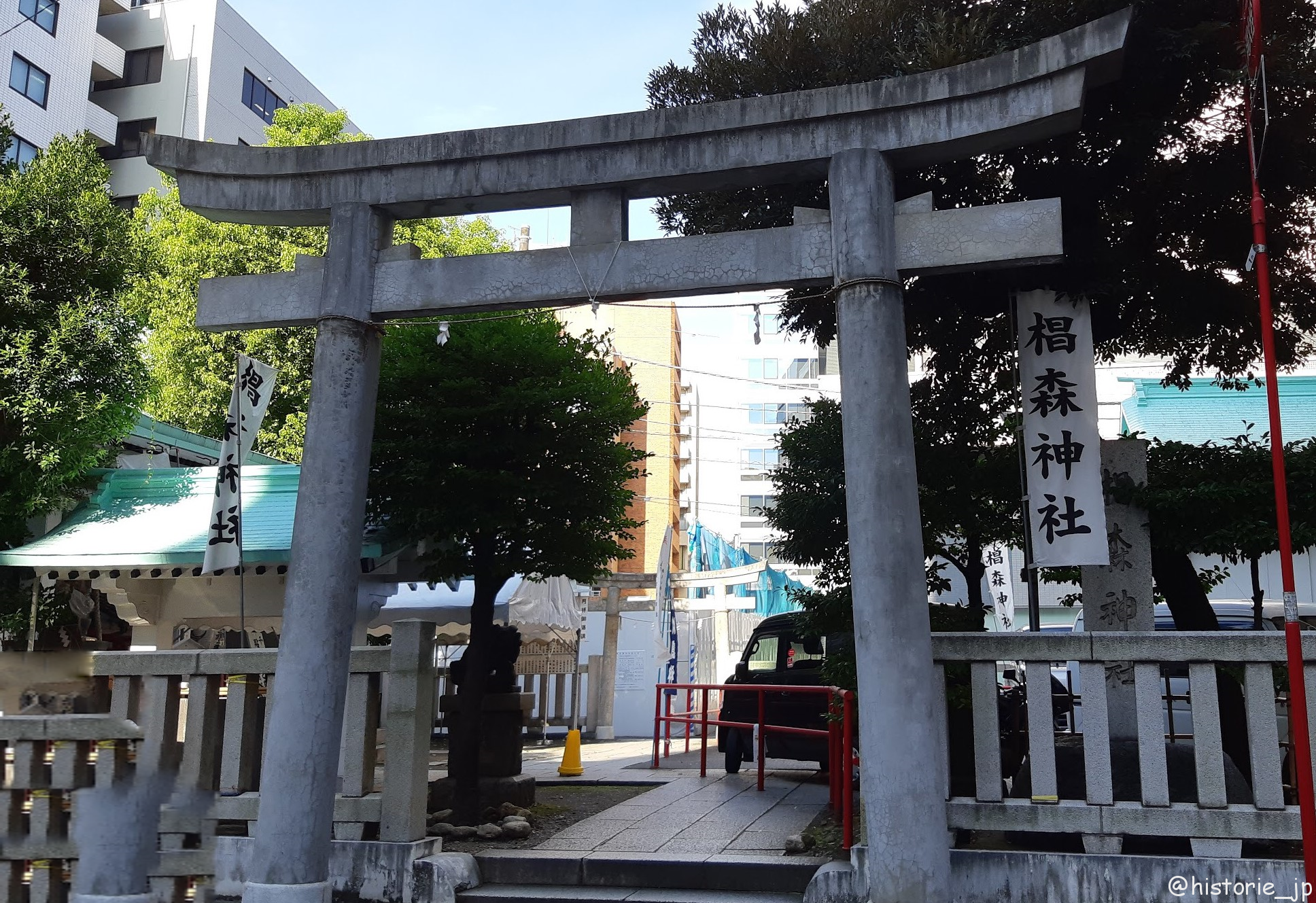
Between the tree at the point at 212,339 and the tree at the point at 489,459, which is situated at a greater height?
the tree at the point at 212,339

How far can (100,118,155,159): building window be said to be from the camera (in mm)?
35281

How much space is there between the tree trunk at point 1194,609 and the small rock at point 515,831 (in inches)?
215

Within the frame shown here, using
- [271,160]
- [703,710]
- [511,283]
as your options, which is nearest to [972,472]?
[511,283]

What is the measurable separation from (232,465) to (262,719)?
4.09 m

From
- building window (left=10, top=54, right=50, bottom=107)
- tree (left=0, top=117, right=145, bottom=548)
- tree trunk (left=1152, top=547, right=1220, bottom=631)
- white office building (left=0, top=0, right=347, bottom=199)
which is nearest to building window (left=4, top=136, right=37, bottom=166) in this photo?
building window (left=10, top=54, right=50, bottom=107)

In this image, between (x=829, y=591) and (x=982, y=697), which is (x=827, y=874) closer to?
(x=982, y=697)

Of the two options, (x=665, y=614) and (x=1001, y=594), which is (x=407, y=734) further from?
(x=1001, y=594)

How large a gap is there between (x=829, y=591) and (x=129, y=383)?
965cm

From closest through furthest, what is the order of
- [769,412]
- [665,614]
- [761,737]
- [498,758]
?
1. [498,758]
2. [761,737]
3. [665,614]
4. [769,412]

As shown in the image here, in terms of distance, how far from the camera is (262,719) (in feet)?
27.3

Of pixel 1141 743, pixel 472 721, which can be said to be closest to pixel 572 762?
pixel 472 721

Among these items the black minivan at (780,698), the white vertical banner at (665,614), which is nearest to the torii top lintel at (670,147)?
the black minivan at (780,698)

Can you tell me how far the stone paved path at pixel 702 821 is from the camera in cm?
804

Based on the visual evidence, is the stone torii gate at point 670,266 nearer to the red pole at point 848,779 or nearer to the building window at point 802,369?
the red pole at point 848,779
